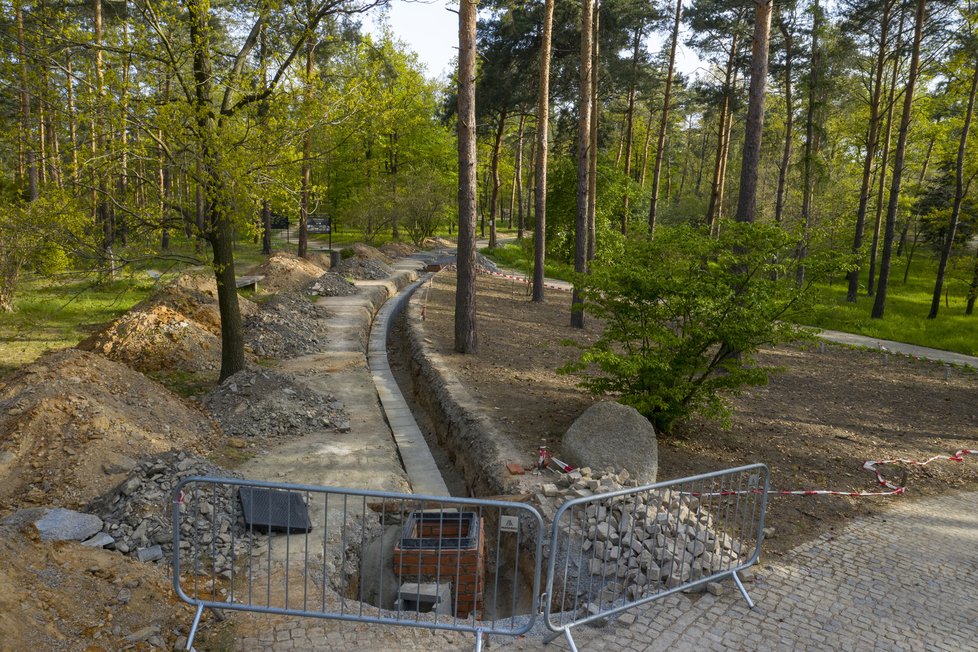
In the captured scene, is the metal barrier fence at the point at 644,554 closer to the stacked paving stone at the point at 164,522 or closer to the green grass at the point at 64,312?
the stacked paving stone at the point at 164,522

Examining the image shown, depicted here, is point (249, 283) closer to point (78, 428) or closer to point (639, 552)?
point (78, 428)

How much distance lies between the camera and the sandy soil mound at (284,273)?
72.6ft

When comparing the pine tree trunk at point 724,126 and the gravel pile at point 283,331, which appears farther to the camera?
the pine tree trunk at point 724,126

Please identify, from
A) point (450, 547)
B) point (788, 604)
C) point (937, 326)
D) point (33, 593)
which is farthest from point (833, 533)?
point (937, 326)

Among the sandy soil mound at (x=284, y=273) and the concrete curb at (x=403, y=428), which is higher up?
the sandy soil mound at (x=284, y=273)

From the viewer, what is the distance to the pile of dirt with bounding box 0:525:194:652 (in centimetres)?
387

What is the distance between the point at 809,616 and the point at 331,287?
19.5m

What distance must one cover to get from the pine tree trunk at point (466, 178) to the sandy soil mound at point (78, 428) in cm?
581

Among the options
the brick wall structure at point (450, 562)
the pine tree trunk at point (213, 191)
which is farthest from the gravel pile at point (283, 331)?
the brick wall structure at point (450, 562)

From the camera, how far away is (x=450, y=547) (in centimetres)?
554

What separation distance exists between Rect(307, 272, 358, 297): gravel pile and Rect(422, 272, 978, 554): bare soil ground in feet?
23.0

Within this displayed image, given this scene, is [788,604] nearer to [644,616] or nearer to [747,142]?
[644,616]

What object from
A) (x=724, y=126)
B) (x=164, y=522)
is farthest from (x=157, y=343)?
(x=724, y=126)

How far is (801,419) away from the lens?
33.2ft
